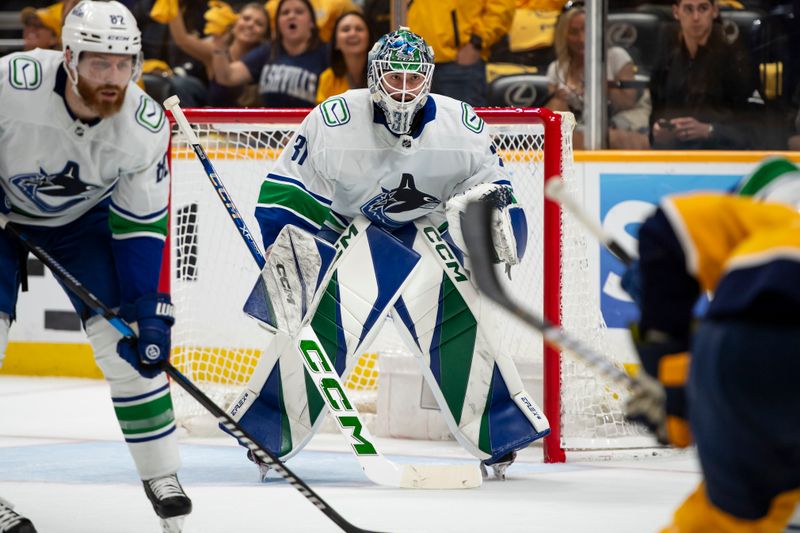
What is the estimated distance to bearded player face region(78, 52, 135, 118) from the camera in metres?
2.78

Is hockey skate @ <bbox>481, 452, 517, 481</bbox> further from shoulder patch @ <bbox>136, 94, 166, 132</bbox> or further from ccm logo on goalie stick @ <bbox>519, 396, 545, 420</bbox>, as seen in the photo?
shoulder patch @ <bbox>136, 94, 166, 132</bbox>

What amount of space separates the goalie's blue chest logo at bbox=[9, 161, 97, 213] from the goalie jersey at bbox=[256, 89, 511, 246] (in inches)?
35.4

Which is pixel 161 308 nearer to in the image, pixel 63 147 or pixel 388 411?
pixel 63 147

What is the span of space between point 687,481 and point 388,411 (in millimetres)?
1170

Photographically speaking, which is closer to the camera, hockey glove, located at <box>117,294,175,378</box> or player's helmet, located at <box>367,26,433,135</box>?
hockey glove, located at <box>117,294,175,378</box>

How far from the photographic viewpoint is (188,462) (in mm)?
4023

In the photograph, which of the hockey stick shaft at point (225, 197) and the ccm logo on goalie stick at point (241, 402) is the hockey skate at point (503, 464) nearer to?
the ccm logo on goalie stick at point (241, 402)

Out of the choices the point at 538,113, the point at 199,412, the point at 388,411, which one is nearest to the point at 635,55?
the point at 538,113

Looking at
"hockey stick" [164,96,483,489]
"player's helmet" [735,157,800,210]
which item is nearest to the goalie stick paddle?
"player's helmet" [735,157,800,210]

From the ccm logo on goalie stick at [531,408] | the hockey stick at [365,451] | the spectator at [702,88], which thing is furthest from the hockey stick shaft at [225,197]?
the spectator at [702,88]

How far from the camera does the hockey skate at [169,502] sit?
2816 millimetres

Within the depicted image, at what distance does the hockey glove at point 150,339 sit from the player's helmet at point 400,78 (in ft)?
3.83

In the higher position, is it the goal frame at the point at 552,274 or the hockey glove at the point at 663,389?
the hockey glove at the point at 663,389

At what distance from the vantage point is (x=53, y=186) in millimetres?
2869
